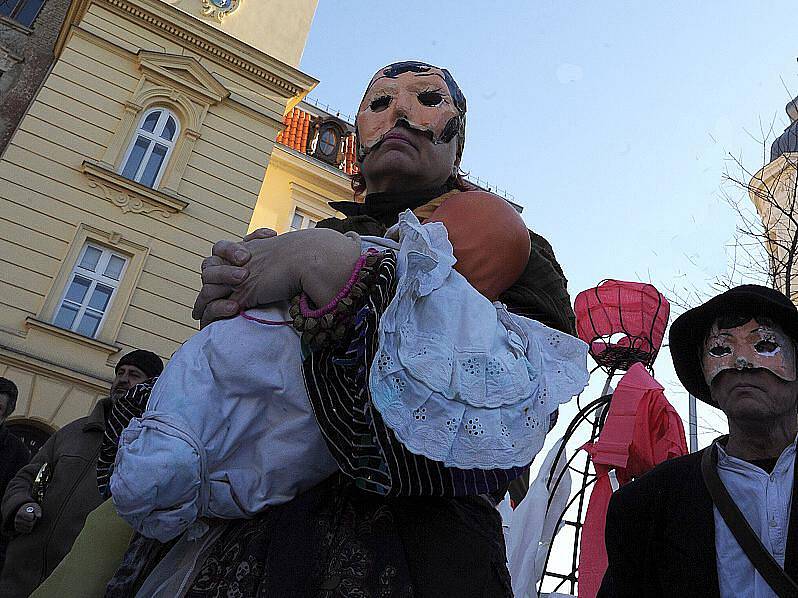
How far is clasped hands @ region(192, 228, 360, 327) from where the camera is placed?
1097 mm

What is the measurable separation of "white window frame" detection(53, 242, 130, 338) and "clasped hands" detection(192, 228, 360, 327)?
9.31 m

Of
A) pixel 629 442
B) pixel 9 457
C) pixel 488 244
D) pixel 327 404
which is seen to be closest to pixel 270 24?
pixel 9 457

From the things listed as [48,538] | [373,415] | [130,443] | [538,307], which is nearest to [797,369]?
[538,307]

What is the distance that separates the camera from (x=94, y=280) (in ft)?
33.1

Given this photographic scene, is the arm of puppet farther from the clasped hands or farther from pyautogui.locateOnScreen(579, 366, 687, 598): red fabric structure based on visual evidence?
pyautogui.locateOnScreen(579, 366, 687, 598): red fabric structure

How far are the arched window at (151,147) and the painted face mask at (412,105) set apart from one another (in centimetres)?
1007

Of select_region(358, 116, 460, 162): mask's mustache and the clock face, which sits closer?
select_region(358, 116, 460, 162): mask's mustache

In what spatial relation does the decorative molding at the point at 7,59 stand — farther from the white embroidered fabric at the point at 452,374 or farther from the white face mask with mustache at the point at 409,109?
the white embroidered fabric at the point at 452,374

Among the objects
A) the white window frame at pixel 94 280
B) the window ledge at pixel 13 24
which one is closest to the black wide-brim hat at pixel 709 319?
the white window frame at pixel 94 280

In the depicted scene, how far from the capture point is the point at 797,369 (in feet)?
7.63

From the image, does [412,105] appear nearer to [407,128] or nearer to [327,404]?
[407,128]

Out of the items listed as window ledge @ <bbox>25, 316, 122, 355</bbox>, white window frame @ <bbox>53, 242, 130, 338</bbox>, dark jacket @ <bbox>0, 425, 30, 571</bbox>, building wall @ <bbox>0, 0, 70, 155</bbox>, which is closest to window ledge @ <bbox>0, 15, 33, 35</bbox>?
building wall @ <bbox>0, 0, 70, 155</bbox>

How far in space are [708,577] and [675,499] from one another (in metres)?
0.29

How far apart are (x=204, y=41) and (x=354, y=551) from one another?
40.3ft
